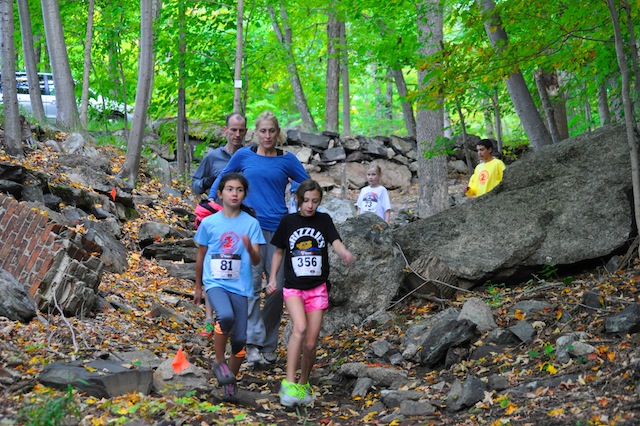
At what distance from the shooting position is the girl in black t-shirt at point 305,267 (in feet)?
18.0

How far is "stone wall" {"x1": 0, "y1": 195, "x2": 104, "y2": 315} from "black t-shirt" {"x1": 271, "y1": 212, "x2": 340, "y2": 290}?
2248mm

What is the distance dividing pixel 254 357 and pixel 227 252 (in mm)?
1348

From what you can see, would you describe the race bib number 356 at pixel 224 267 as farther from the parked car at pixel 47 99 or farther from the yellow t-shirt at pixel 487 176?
the parked car at pixel 47 99

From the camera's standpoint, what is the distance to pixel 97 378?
4715mm

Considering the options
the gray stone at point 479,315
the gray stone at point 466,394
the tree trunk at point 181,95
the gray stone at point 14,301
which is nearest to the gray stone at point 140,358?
the gray stone at point 14,301

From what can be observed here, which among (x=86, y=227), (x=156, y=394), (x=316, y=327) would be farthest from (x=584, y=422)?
(x=86, y=227)

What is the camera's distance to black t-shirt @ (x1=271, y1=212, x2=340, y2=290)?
5.56 metres

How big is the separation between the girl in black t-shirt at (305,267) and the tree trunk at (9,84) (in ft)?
23.0

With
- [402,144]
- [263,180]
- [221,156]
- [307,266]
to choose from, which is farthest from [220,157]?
[402,144]

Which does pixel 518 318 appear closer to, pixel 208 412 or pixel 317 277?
pixel 317 277

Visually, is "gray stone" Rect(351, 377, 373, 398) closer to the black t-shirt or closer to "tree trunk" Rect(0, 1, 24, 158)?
the black t-shirt

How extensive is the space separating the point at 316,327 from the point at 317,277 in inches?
15.4

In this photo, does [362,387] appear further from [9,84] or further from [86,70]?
[86,70]

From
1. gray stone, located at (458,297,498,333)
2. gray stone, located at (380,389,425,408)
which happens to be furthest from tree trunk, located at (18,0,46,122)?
gray stone, located at (380,389,425,408)
